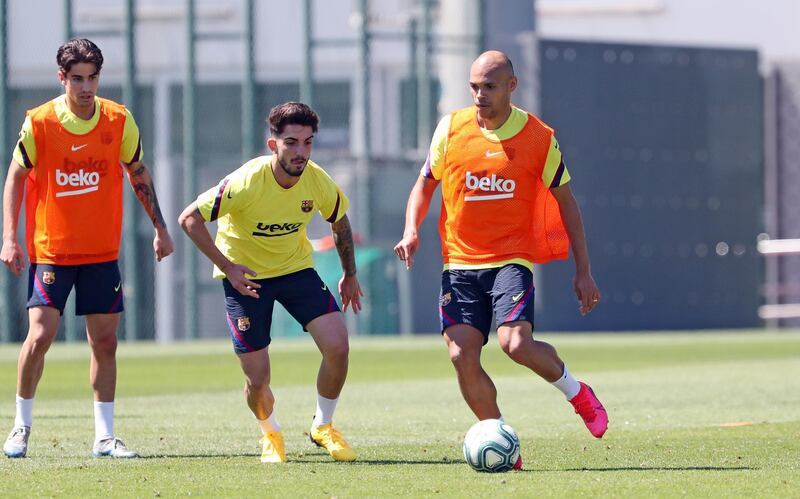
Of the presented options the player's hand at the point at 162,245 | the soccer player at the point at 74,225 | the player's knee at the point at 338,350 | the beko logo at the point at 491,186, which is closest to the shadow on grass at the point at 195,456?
the soccer player at the point at 74,225

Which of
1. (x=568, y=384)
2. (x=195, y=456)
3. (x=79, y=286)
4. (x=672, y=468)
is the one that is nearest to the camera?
(x=672, y=468)

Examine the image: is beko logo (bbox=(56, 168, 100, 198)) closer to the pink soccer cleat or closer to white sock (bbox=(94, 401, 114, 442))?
white sock (bbox=(94, 401, 114, 442))

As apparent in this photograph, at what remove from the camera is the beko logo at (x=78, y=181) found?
30.2 ft

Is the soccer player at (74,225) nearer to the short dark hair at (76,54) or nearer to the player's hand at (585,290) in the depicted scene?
the short dark hair at (76,54)

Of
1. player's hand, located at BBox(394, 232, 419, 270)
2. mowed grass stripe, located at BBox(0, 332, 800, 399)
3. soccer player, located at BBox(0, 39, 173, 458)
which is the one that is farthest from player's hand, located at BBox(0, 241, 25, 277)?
mowed grass stripe, located at BBox(0, 332, 800, 399)

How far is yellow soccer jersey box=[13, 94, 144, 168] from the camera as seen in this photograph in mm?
9094

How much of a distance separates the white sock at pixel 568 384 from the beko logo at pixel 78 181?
2.78 m

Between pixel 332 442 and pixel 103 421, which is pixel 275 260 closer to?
pixel 332 442

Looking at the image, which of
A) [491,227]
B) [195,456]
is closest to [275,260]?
[195,456]

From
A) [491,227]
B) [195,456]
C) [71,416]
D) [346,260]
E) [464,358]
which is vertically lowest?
[71,416]

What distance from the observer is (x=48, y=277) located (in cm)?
922

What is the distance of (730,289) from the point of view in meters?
30.1

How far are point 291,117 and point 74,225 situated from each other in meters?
1.50

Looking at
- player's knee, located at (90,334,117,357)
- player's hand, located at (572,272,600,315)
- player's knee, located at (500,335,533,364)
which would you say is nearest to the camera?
player's knee, located at (500,335,533,364)
